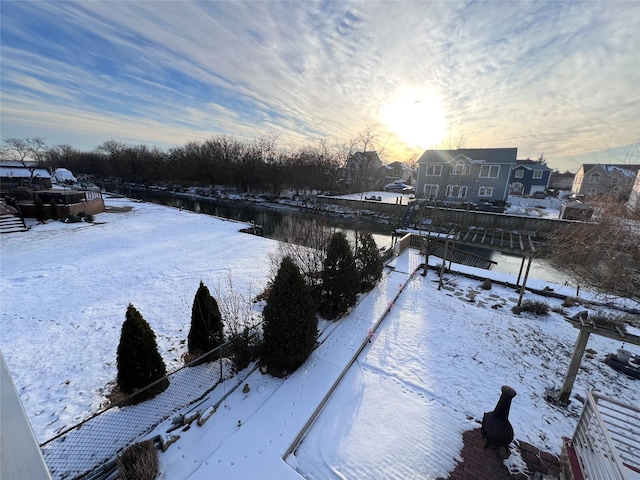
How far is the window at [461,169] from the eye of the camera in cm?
3155

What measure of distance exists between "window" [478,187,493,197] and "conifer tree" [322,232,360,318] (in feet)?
99.1

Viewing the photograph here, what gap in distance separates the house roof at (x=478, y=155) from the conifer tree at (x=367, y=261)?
2792 centimetres

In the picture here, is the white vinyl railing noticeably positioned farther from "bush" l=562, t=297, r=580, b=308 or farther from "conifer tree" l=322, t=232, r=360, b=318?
"bush" l=562, t=297, r=580, b=308

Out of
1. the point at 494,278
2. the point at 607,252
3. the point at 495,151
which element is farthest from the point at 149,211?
the point at 495,151

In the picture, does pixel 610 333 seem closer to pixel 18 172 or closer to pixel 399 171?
pixel 18 172

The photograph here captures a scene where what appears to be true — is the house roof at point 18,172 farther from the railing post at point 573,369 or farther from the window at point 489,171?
the window at point 489,171

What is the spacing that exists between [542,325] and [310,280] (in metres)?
7.89

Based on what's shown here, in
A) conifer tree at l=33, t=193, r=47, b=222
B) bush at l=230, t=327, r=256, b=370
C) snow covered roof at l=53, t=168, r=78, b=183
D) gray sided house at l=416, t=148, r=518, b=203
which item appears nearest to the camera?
bush at l=230, t=327, r=256, b=370

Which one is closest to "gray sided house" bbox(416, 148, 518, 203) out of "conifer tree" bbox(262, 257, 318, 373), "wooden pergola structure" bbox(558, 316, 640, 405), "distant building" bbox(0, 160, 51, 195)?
"wooden pergola structure" bbox(558, 316, 640, 405)

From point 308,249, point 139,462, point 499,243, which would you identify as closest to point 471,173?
point 499,243

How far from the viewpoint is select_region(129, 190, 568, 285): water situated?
14887 millimetres

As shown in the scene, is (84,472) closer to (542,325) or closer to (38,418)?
(38,418)

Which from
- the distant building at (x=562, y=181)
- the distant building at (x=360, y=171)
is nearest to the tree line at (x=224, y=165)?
the distant building at (x=360, y=171)

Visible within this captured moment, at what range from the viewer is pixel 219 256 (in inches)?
554
